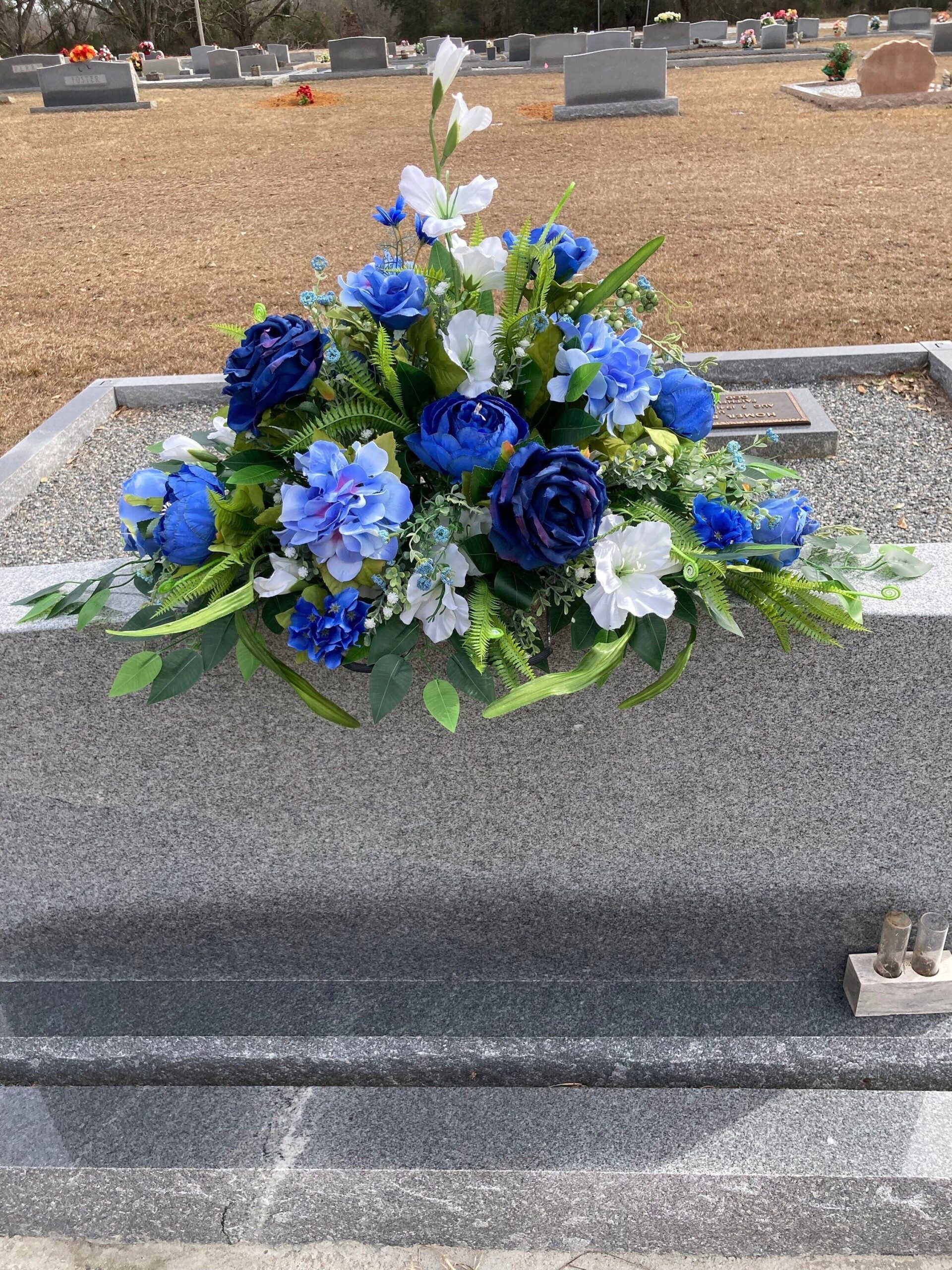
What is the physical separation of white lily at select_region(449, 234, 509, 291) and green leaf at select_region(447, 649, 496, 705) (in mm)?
644

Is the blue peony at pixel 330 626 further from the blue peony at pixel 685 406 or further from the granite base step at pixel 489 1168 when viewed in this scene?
the granite base step at pixel 489 1168

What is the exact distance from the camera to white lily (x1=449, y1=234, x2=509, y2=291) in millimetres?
1650

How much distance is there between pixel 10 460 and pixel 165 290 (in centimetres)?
316

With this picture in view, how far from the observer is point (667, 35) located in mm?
27938

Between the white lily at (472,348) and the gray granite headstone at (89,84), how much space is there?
21146mm

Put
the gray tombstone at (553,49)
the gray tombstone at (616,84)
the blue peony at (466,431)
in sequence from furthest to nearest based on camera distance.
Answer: the gray tombstone at (553,49) < the gray tombstone at (616,84) < the blue peony at (466,431)

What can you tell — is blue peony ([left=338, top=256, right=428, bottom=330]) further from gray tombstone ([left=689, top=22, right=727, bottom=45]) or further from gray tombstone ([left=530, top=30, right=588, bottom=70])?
gray tombstone ([left=689, top=22, right=727, bottom=45])

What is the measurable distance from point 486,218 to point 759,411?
5.21 meters

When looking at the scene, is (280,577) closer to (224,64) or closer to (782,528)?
(782,528)

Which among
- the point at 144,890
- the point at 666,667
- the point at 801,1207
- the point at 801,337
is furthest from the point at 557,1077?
the point at 801,337

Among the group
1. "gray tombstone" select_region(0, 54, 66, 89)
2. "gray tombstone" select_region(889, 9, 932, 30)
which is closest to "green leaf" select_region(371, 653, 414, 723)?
"gray tombstone" select_region(0, 54, 66, 89)

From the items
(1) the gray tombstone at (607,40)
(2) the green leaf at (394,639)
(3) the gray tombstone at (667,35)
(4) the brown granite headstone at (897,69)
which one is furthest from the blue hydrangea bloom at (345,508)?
(3) the gray tombstone at (667,35)

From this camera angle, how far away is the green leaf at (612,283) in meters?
1.53

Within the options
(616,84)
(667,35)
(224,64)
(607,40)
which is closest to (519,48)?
(607,40)
